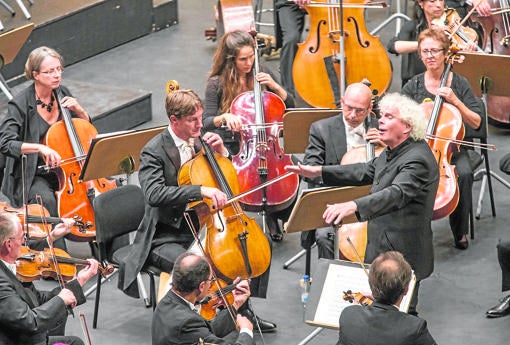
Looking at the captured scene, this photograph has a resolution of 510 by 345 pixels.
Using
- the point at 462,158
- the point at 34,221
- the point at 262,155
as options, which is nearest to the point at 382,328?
the point at 34,221

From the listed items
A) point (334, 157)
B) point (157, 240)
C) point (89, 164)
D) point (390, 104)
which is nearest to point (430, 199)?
point (390, 104)

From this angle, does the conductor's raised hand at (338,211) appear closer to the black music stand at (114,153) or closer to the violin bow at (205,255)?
the violin bow at (205,255)

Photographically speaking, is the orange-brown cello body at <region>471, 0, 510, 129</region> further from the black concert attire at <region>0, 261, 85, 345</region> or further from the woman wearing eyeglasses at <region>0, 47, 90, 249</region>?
the black concert attire at <region>0, 261, 85, 345</region>

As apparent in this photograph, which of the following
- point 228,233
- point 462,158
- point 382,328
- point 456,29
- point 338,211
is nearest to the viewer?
point 382,328

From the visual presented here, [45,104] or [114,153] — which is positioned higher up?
[45,104]

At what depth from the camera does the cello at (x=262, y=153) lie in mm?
6754

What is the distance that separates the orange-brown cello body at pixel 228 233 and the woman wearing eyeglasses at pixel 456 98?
5.22 ft

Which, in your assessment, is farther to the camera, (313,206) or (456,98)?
(456,98)

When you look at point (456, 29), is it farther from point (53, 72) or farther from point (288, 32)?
point (53, 72)

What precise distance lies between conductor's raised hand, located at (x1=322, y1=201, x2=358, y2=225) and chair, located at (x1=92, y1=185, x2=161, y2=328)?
121 cm

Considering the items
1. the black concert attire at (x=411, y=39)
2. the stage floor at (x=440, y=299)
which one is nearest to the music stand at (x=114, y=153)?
the stage floor at (x=440, y=299)

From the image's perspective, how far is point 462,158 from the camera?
699cm

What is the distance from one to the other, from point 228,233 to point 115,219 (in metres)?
0.75

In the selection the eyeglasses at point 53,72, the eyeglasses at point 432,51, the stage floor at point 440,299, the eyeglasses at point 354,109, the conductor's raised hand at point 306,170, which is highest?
the eyeglasses at point 53,72
